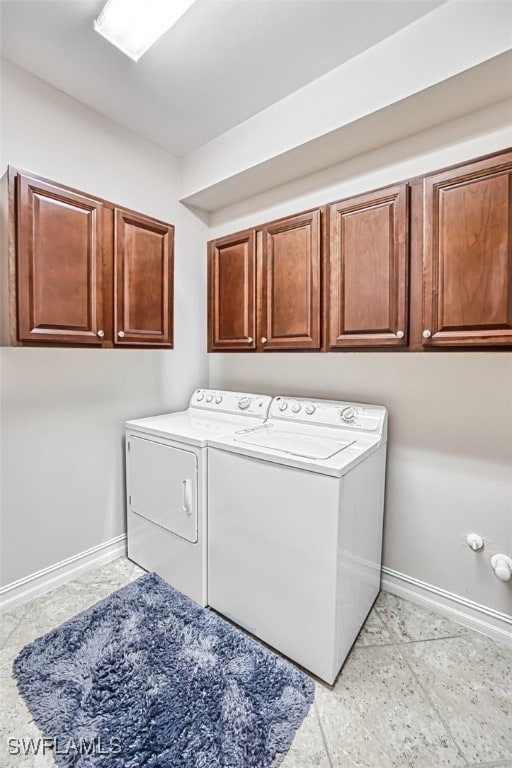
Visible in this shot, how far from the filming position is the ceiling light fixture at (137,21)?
140cm

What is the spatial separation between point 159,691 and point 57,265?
1850 millimetres

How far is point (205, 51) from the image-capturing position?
1658mm

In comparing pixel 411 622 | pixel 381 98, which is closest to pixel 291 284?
pixel 381 98

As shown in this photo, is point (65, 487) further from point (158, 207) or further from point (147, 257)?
point (158, 207)

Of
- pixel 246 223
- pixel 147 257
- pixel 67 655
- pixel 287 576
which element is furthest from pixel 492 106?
pixel 67 655

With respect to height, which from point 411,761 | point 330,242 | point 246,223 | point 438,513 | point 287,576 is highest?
point 246,223

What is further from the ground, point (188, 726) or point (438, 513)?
point (438, 513)

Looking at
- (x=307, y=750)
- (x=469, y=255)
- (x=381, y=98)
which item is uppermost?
(x=381, y=98)

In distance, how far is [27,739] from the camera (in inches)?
47.0

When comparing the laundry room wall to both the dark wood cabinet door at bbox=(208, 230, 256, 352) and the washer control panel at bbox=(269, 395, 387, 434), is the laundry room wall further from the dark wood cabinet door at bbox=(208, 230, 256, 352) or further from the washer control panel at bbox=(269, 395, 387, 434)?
the dark wood cabinet door at bbox=(208, 230, 256, 352)

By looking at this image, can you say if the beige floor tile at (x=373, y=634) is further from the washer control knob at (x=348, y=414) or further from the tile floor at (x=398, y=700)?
the washer control knob at (x=348, y=414)

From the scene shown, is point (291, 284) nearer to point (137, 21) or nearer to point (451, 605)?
point (137, 21)

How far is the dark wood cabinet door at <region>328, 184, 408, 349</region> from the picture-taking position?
1.54m

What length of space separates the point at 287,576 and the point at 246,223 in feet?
7.48
